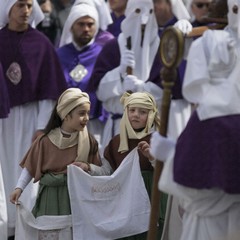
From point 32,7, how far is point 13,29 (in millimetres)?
390

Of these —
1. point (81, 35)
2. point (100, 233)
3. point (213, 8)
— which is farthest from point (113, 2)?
point (100, 233)

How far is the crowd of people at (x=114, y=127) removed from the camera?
5172 mm

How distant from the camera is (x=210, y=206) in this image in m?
5.27

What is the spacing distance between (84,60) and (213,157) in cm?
449

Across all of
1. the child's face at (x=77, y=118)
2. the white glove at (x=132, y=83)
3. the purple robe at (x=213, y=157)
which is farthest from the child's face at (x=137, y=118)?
the white glove at (x=132, y=83)

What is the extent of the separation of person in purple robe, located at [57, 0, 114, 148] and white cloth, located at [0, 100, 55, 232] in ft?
2.26

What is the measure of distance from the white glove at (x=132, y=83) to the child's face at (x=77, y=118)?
194 cm

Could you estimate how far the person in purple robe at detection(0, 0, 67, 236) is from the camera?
28.0 ft

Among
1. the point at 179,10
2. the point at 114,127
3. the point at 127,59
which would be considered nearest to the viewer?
the point at 127,59

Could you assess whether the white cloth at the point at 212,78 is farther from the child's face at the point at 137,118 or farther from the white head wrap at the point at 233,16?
the white head wrap at the point at 233,16

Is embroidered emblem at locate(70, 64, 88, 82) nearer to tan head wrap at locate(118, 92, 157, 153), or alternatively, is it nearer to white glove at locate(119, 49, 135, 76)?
white glove at locate(119, 49, 135, 76)

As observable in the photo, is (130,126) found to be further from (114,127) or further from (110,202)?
(114,127)

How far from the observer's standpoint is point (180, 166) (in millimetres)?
5172

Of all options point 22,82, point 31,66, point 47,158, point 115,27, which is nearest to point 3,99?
point 22,82
